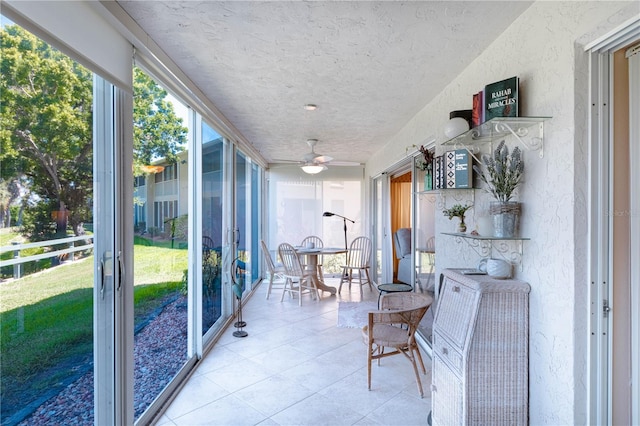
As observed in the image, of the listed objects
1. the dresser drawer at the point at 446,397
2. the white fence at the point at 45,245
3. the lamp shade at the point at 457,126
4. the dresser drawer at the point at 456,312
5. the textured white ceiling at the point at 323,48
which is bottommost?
the dresser drawer at the point at 446,397

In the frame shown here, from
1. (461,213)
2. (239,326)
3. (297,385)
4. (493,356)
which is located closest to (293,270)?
(239,326)

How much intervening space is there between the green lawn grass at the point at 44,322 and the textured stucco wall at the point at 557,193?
2.15 metres

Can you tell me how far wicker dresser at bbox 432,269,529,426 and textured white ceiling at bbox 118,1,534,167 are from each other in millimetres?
1423

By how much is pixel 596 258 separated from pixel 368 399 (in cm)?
171

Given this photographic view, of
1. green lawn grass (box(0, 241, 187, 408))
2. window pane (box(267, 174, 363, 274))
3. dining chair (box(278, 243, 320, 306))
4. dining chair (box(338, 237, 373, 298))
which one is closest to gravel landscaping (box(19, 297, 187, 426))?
green lawn grass (box(0, 241, 187, 408))

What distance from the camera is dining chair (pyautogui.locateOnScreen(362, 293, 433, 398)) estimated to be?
2375mm

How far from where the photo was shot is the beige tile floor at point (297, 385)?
2100 millimetres

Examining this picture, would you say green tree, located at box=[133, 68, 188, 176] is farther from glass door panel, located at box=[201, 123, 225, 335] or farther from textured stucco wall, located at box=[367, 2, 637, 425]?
textured stucco wall, located at box=[367, 2, 637, 425]

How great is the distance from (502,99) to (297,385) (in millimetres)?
2399

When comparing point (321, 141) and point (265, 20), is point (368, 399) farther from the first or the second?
point (321, 141)

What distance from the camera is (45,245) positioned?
4.07ft

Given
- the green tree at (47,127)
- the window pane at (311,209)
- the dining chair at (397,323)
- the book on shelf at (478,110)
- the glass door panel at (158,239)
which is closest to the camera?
the green tree at (47,127)

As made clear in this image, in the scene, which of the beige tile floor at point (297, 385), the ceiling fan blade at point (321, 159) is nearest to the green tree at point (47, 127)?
the beige tile floor at point (297, 385)

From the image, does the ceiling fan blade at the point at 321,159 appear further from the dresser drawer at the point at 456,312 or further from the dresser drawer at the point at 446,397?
the dresser drawer at the point at 446,397
